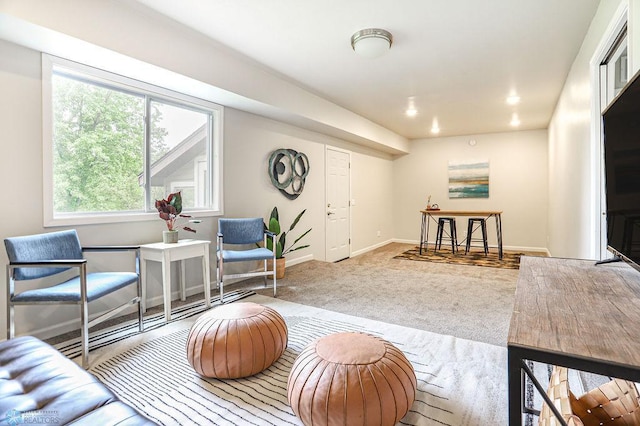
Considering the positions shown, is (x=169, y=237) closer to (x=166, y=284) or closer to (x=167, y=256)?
(x=167, y=256)

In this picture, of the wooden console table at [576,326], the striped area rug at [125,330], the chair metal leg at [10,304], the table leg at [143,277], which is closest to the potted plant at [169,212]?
the table leg at [143,277]

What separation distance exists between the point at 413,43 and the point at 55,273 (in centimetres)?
333

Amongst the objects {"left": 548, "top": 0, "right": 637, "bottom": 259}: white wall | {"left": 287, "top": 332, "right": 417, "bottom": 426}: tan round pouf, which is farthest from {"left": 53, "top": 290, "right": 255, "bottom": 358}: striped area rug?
{"left": 548, "top": 0, "right": 637, "bottom": 259}: white wall

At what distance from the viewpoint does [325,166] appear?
532 cm

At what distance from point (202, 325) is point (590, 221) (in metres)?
2.84

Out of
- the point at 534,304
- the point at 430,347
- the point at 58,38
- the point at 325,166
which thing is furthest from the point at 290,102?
the point at 534,304

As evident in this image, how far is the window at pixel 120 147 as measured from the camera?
2.53 m

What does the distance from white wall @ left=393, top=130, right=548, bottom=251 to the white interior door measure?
7.63ft

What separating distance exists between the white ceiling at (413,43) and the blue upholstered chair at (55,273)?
6.00 ft

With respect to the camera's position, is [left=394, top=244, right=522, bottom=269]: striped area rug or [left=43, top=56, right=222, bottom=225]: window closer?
[left=43, top=56, right=222, bottom=225]: window

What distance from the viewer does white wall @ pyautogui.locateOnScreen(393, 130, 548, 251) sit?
6484 millimetres

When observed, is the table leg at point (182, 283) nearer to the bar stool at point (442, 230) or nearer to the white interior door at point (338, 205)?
the white interior door at point (338, 205)

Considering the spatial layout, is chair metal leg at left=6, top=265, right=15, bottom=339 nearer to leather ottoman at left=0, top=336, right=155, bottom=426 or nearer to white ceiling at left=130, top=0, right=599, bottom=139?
leather ottoman at left=0, top=336, right=155, bottom=426

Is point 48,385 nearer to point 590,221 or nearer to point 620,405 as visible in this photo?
point 620,405
